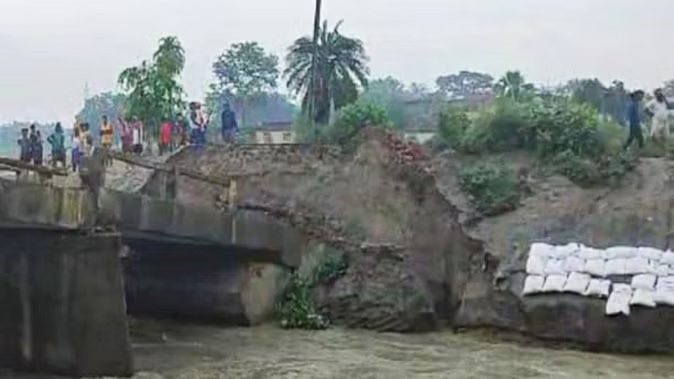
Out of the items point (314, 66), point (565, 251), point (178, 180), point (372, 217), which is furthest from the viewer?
point (314, 66)

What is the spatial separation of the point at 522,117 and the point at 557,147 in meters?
1.28

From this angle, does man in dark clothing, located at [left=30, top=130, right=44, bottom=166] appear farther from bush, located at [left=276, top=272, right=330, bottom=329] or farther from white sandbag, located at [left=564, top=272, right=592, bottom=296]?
white sandbag, located at [left=564, top=272, right=592, bottom=296]

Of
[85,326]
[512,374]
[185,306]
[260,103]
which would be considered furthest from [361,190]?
[260,103]

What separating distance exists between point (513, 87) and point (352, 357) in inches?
665

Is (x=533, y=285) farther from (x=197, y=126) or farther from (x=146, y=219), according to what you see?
(x=197, y=126)

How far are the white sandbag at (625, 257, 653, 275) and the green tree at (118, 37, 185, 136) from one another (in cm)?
1448

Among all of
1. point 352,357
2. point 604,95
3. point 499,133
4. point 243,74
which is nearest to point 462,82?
point 243,74

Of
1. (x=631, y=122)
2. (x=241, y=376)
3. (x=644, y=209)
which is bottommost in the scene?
(x=241, y=376)

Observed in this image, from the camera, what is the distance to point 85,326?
55.4ft

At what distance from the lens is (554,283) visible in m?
23.0

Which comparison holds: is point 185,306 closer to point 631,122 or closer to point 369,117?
point 369,117

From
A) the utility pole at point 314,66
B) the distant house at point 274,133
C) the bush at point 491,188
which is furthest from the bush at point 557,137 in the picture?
the distant house at point 274,133

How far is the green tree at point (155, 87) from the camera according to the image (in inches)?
1264

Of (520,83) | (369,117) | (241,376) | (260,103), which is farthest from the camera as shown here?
(260,103)
